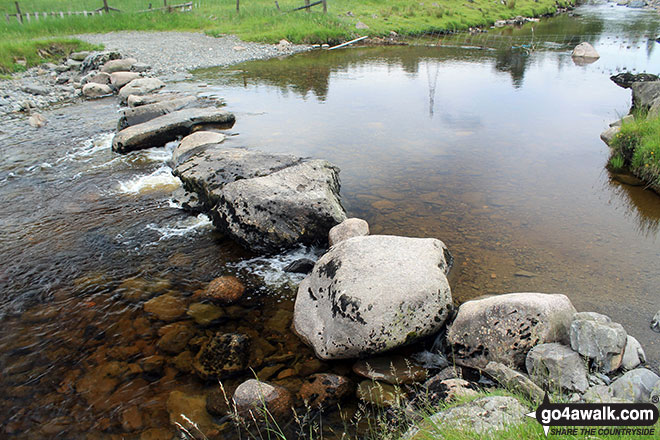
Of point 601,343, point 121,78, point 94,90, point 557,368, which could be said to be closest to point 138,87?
point 94,90

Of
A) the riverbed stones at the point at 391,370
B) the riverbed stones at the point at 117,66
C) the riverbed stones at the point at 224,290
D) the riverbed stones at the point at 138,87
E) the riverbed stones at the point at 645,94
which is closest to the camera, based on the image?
the riverbed stones at the point at 391,370

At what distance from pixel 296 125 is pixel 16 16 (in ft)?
101

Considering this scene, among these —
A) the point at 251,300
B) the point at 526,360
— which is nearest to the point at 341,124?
the point at 251,300

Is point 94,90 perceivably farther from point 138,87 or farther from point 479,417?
point 479,417

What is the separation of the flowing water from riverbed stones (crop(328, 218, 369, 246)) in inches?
27.2

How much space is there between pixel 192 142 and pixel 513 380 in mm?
9350

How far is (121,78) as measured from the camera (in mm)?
18672

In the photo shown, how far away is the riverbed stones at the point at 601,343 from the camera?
161 inches

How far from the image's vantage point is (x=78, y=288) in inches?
241

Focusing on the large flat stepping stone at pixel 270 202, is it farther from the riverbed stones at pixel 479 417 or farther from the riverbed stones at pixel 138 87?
the riverbed stones at pixel 138 87

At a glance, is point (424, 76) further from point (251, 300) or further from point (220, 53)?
point (251, 300)

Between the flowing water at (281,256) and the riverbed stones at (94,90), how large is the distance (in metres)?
1.66

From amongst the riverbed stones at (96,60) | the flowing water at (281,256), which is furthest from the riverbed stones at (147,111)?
the riverbed stones at (96,60)

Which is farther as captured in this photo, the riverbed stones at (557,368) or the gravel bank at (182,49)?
the gravel bank at (182,49)
